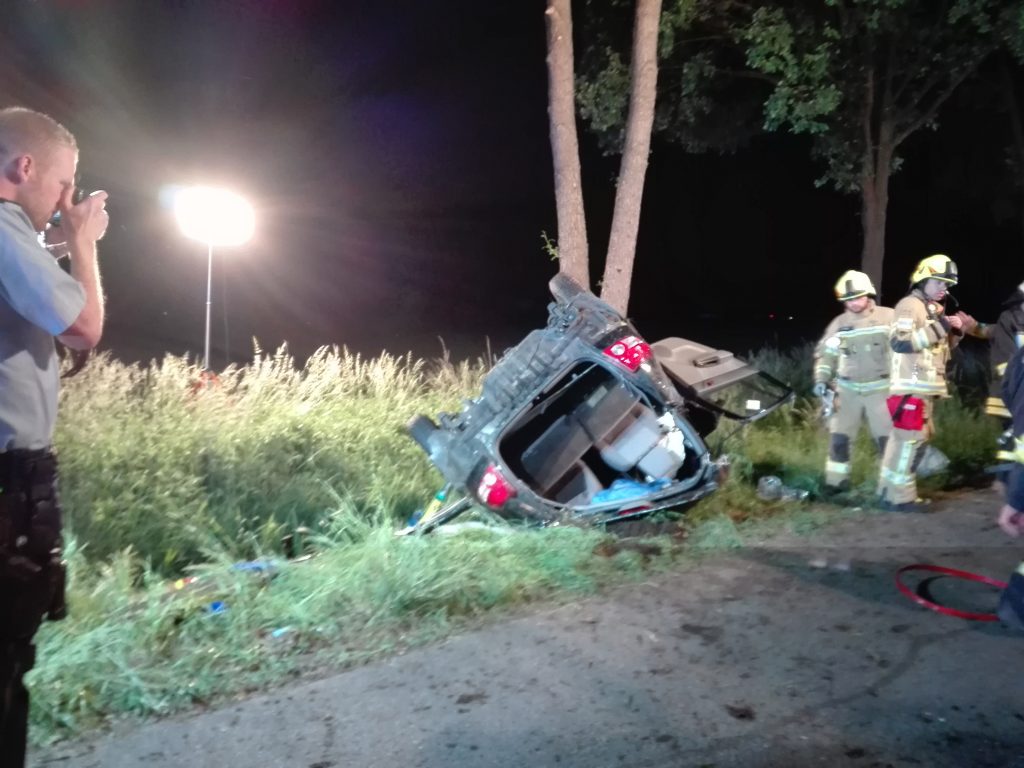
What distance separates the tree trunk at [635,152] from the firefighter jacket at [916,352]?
2588mm

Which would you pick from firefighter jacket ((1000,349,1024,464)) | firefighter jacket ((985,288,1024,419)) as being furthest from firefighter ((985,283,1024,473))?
firefighter jacket ((1000,349,1024,464))

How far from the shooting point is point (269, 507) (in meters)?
5.82

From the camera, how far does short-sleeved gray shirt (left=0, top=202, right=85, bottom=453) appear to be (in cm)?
236

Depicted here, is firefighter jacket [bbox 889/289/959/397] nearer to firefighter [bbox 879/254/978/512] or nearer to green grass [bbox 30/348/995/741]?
firefighter [bbox 879/254/978/512]

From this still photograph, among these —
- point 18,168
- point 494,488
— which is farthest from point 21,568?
point 494,488

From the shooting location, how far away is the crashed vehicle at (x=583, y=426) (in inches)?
204

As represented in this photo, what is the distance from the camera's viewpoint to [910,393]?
6.43m

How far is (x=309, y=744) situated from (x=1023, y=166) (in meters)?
17.2

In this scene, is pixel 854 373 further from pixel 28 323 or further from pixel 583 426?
pixel 28 323

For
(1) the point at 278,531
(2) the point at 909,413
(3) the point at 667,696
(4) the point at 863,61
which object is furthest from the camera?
(4) the point at 863,61

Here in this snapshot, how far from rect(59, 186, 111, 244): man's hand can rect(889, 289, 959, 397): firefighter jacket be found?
548 centimetres

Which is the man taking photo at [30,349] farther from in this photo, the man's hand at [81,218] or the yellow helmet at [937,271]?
the yellow helmet at [937,271]

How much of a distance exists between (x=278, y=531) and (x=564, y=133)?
183 inches

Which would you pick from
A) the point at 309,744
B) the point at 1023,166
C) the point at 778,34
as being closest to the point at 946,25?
the point at 778,34
